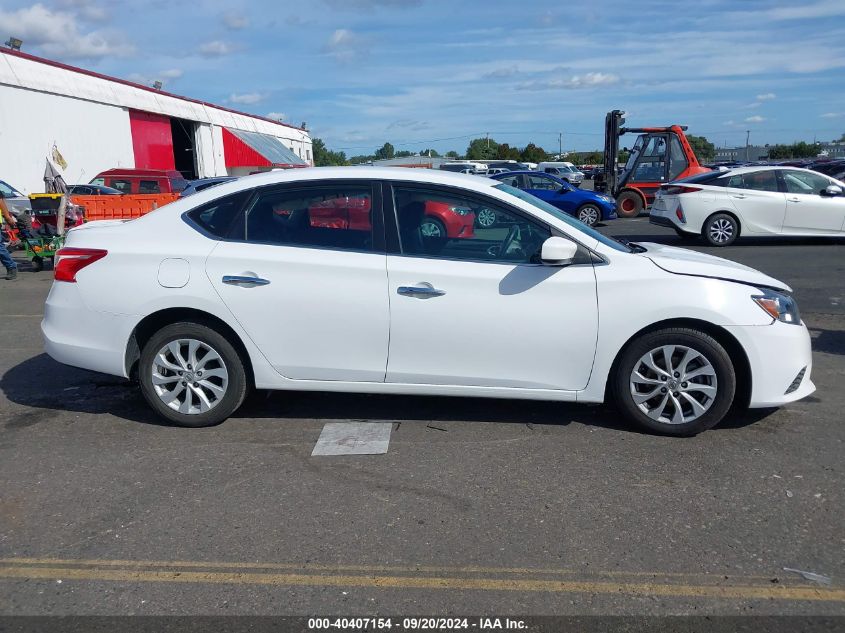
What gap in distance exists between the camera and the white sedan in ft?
15.2

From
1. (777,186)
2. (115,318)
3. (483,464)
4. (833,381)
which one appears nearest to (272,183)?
(115,318)

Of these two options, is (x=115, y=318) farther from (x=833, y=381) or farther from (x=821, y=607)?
(x=833, y=381)

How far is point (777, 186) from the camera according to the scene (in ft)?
47.8

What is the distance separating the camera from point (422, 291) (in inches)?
183

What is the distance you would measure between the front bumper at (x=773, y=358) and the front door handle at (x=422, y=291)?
1.84 meters

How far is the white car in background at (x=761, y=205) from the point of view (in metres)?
14.4

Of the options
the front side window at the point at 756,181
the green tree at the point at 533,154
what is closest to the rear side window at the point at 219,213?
the front side window at the point at 756,181

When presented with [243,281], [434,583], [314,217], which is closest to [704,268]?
[314,217]

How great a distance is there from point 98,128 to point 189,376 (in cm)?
2771

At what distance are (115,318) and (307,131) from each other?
7751cm

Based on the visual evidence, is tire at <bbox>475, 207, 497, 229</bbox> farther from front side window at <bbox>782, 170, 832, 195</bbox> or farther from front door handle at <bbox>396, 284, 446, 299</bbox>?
front side window at <bbox>782, 170, 832, 195</bbox>

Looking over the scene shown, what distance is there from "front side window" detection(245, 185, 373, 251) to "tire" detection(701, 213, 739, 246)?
11.5 meters

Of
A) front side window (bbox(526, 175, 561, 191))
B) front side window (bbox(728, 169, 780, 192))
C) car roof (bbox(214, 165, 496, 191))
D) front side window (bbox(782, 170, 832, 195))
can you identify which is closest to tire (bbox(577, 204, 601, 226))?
front side window (bbox(526, 175, 561, 191))

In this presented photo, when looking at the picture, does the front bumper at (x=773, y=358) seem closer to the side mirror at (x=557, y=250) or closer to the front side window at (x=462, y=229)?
the side mirror at (x=557, y=250)
